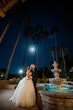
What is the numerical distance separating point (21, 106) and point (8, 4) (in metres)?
4.82

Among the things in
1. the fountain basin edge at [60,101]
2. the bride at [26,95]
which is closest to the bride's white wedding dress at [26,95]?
the bride at [26,95]

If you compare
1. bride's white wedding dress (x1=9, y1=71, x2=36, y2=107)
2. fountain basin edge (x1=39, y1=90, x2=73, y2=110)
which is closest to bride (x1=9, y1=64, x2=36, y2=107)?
bride's white wedding dress (x1=9, y1=71, x2=36, y2=107)

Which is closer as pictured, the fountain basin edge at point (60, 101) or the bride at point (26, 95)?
the fountain basin edge at point (60, 101)

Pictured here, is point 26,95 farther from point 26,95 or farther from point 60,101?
point 60,101

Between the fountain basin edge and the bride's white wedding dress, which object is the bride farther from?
the fountain basin edge

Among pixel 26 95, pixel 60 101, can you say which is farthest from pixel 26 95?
pixel 60 101

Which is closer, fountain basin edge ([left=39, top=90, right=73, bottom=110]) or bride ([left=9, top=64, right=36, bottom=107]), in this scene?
fountain basin edge ([left=39, top=90, right=73, bottom=110])

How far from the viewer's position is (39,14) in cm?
5003

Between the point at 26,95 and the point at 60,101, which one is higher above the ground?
the point at 26,95

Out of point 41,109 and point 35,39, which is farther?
point 35,39

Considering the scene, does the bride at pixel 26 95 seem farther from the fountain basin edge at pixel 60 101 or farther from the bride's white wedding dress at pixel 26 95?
the fountain basin edge at pixel 60 101

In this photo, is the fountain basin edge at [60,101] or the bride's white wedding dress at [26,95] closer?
the fountain basin edge at [60,101]

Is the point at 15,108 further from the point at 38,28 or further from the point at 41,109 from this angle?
the point at 38,28

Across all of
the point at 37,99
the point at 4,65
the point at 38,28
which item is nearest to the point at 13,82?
the point at 37,99
